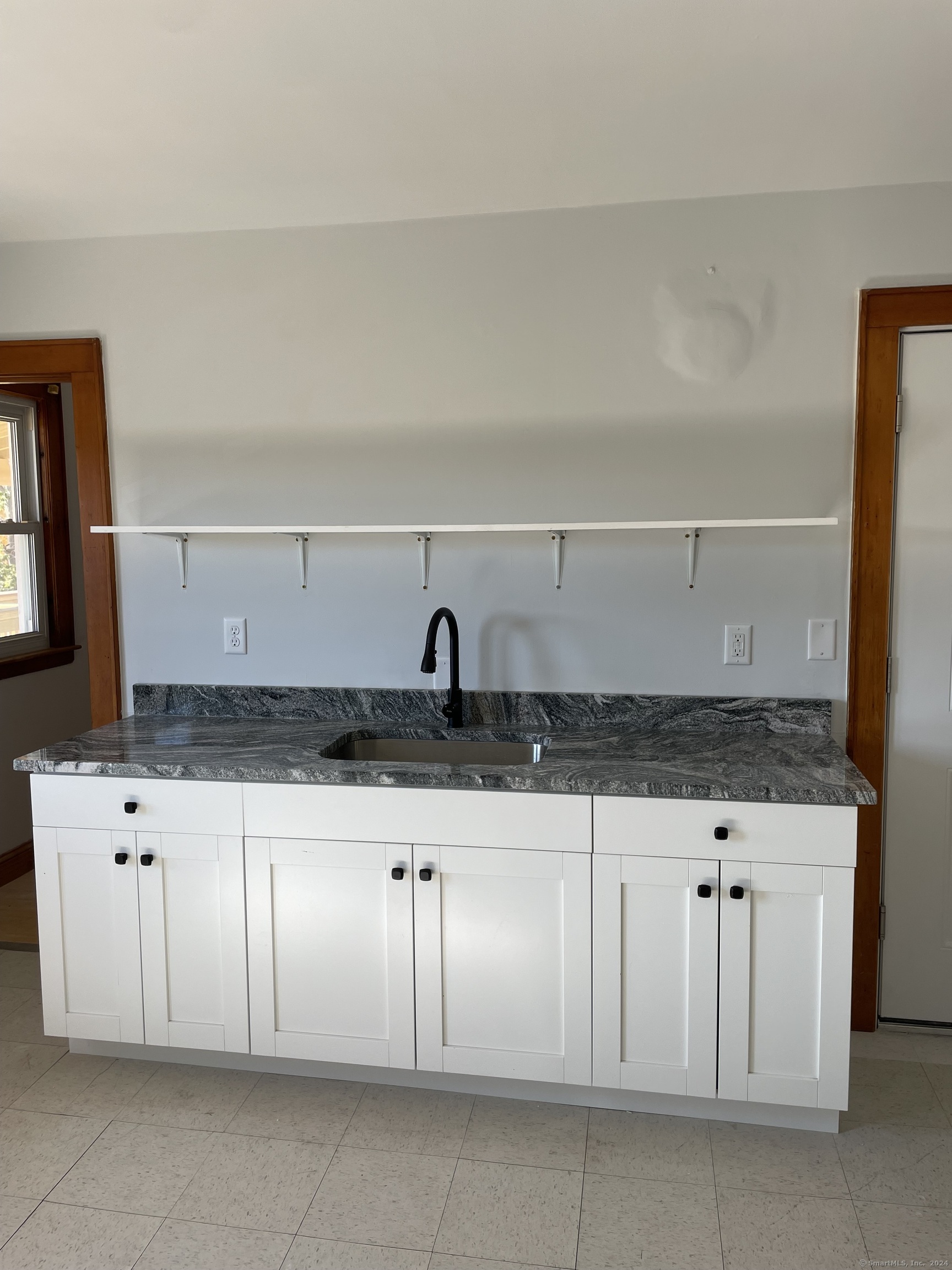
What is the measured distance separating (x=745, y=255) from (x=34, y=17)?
1.77m

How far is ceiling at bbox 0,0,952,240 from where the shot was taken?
174cm

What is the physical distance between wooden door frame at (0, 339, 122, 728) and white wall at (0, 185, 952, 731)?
46mm

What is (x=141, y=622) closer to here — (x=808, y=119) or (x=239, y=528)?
(x=239, y=528)

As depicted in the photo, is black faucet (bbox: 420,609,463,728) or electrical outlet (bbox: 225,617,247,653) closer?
black faucet (bbox: 420,609,463,728)

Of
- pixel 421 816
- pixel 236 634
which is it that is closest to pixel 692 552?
pixel 421 816

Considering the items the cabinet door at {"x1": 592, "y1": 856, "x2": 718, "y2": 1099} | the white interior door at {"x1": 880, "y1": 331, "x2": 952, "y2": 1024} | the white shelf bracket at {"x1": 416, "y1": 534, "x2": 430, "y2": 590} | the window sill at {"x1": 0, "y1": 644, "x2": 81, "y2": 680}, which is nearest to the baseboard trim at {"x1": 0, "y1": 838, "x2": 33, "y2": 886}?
the window sill at {"x1": 0, "y1": 644, "x2": 81, "y2": 680}

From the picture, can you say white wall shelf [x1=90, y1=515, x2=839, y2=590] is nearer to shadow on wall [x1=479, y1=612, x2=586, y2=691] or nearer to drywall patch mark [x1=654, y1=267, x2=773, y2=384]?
shadow on wall [x1=479, y1=612, x2=586, y2=691]

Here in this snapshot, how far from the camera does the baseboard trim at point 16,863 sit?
3.69 metres

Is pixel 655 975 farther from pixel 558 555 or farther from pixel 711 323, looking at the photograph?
pixel 711 323

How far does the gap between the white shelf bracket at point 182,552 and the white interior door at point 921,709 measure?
6.87ft

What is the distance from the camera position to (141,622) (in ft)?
9.67

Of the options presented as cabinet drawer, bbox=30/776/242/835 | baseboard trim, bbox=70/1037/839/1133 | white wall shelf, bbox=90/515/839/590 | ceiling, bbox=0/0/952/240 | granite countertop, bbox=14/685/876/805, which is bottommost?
baseboard trim, bbox=70/1037/839/1133

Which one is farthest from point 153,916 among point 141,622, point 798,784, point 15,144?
point 15,144

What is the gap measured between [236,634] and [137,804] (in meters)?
0.72
